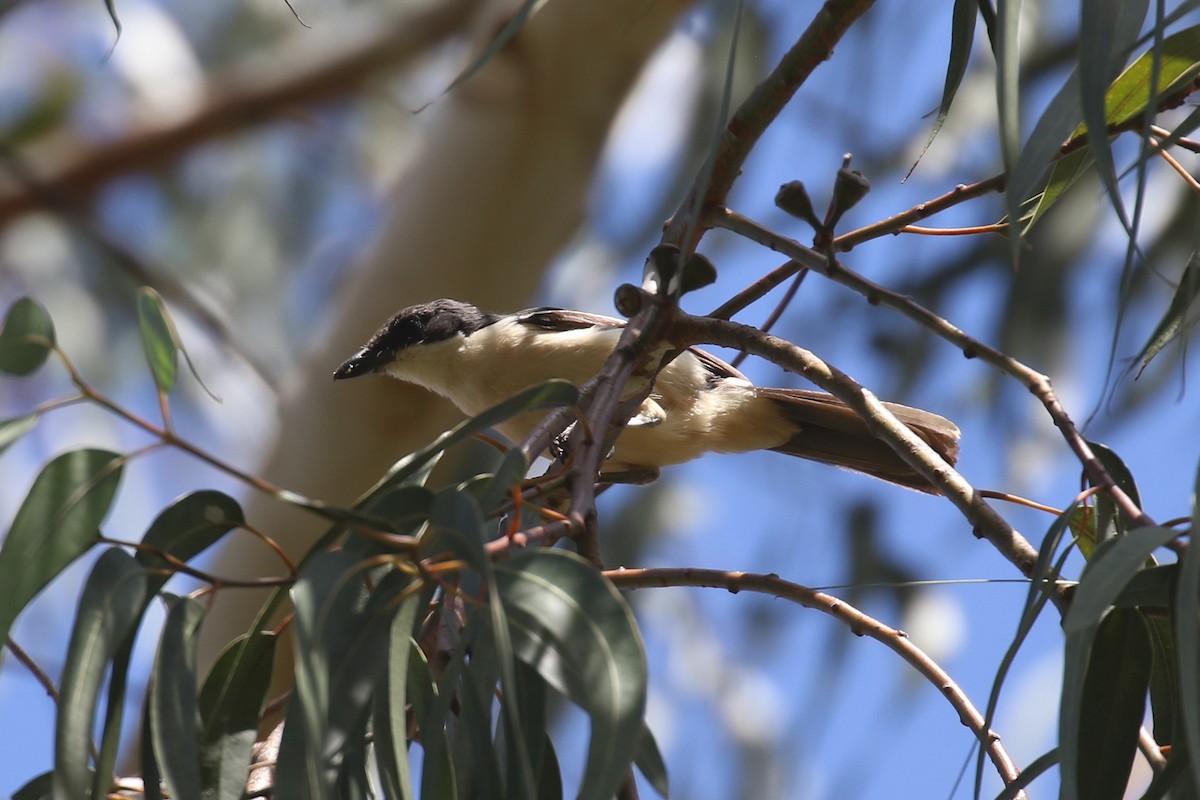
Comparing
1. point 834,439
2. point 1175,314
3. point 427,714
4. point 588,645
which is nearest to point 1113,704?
point 1175,314

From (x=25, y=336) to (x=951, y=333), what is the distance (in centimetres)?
94

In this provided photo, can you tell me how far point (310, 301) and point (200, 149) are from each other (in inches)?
58.2

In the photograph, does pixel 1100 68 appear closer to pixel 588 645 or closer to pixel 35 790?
pixel 588 645

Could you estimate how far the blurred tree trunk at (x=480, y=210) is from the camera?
3729 mm

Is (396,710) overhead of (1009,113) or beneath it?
beneath

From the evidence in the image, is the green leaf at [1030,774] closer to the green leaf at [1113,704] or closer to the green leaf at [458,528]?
the green leaf at [1113,704]

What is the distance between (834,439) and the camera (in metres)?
3.23

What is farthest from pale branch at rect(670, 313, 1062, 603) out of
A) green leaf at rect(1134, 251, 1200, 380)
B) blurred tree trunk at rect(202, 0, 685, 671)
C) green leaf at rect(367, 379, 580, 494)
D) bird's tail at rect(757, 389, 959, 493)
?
blurred tree trunk at rect(202, 0, 685, 671)

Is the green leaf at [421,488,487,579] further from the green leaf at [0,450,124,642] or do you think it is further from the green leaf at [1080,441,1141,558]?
the green leaf at [1080,441,1141,558]

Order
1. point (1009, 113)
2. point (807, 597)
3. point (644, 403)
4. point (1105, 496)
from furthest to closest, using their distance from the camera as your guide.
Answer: point (644, 403) → point (807, 597) → point (1105, 496) → point (1009, 113)

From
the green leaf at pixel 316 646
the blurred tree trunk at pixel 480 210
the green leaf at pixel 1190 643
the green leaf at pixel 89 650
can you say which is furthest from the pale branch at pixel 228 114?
the green leaf at pixel 1190 643

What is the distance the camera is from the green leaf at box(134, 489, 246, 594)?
4.41ft

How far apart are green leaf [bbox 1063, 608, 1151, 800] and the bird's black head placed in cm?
237

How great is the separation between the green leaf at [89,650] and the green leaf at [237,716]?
0.17 m
